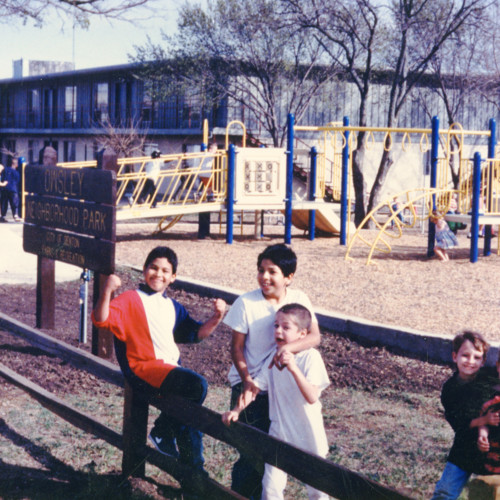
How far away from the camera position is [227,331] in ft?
27.9

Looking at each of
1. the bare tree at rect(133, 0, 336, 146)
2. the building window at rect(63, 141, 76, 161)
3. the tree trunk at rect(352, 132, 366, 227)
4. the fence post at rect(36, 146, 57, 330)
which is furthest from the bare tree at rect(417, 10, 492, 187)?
the fence post at rect(36, 146, 57, 330)

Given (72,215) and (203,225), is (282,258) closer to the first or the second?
(72,215)

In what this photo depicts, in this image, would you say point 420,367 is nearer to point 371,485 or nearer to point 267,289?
point 267,289

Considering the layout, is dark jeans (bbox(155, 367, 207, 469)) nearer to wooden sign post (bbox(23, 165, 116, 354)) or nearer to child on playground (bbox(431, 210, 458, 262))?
wooden sign post (bbox(23, 165, 116, 354))

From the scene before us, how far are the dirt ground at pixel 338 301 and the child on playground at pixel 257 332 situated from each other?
1316mm

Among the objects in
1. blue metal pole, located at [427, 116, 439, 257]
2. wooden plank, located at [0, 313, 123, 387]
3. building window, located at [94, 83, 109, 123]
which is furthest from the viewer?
building window, located at [94, 83, 109, 123]

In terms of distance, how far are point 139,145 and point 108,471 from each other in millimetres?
38561

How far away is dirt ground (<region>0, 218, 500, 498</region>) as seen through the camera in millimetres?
6824

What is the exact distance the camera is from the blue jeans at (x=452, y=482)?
3.29 m

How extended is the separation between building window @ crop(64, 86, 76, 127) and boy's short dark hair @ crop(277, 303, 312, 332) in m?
48.2

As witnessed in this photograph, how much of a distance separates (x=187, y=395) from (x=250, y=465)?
511 millimetres

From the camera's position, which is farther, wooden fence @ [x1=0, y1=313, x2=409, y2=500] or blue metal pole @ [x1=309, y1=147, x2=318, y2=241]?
blue metal pole @ [x1=309, y1=147, x2=318, y2=241]

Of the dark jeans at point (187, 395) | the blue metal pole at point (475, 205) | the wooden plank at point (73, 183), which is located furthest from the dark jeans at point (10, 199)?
the dark jeans at point (187, 395)

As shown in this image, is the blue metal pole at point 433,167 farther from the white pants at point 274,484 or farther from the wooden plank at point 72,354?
the white pants at point 274,484
